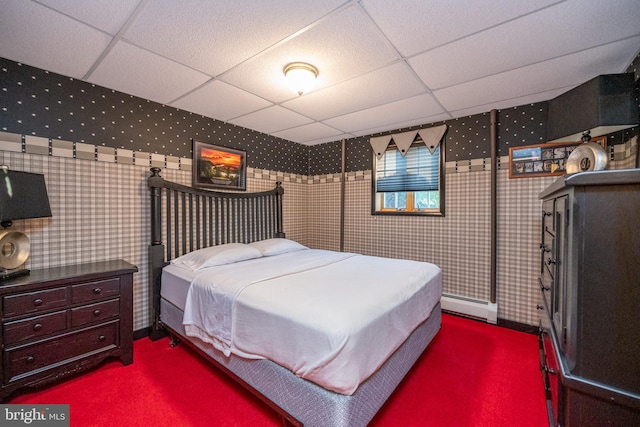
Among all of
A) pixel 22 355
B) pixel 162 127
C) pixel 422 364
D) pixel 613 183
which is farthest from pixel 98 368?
pixel 613 183

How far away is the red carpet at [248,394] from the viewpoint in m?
1.78

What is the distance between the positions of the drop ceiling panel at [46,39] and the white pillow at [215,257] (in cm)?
184

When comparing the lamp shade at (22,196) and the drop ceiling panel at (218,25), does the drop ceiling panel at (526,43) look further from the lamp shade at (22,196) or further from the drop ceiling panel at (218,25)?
the lamp shade at (22,196)

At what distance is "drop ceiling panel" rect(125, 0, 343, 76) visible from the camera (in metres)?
1.58

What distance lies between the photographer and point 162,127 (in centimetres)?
307

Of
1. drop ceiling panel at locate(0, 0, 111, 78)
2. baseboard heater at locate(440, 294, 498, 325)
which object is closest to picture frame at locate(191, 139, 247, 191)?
drop ceiling panel at locate(0, 0, 111, 78)

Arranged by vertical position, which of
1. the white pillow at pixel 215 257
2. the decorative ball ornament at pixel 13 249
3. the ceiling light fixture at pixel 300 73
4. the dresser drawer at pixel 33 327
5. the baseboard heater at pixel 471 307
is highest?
the ceiling light fixture at pixel 300 73

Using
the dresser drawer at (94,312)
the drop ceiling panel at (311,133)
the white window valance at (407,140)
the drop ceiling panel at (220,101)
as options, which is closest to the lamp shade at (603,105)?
the white window valance at (407,140)

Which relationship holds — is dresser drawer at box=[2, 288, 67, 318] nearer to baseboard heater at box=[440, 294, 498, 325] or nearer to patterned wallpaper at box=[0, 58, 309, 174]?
patterned wallpaper at box=[0, 58, 309, 174]

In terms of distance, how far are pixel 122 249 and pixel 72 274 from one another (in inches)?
26.2

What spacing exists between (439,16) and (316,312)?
1.91m

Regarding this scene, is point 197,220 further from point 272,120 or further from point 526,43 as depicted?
point 526,43

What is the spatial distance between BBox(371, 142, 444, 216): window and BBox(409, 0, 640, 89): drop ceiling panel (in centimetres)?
146

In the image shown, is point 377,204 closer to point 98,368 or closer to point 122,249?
point 122,249
